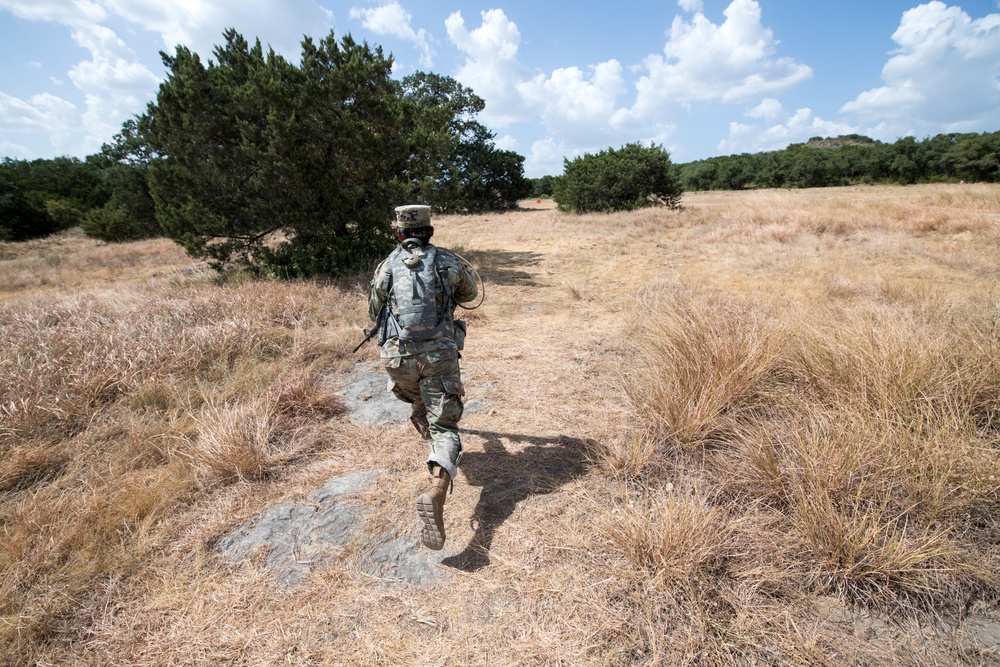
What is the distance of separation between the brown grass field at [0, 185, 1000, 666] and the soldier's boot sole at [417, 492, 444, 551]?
203 millimetres

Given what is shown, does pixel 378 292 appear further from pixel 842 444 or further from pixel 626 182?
pixel 626 182

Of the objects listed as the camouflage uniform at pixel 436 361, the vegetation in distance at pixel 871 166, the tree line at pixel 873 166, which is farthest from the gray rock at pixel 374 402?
the tree line at pixel 873 166

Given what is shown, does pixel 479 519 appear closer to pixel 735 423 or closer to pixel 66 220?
pixel 735 423

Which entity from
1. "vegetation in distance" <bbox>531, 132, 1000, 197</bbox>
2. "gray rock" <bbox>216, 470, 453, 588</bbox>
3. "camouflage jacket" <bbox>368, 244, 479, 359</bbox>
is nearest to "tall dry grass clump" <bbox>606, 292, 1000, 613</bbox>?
"gray rock" <bbox>216, 470, 453, 588</bbox>

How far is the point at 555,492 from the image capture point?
268 cm

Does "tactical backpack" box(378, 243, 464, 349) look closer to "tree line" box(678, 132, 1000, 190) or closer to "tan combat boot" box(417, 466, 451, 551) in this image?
"tan combat boot" box(417, 466, 451, 551)

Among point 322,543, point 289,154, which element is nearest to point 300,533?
point 322,543

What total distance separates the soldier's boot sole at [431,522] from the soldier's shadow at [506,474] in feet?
0.53

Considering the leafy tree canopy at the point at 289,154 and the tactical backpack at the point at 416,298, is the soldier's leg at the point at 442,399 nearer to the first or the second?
the tactical backpack at the point at 416,298

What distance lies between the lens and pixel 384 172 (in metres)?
8.71

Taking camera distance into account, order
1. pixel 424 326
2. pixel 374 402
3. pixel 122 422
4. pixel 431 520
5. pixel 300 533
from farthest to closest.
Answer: pixel 374 402, pixel 122 422, pixel 424 326, pixel 300 533, pixel 431 520

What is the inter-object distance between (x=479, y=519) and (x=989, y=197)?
58.7 ft

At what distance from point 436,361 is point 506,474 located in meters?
0.92

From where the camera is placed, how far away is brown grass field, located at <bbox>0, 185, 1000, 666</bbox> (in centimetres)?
179
